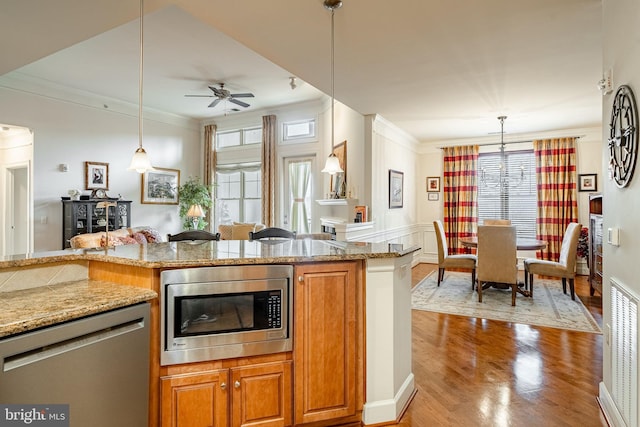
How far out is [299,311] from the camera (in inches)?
74.2

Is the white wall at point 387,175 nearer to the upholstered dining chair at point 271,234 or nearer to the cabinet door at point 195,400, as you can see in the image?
the upholstered dining chair at point 271,234

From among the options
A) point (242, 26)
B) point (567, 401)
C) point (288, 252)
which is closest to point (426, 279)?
point (567, 401)

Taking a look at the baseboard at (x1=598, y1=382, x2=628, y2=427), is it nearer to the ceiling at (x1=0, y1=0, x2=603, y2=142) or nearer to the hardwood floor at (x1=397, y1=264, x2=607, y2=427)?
the hardwood floor at (x1=397, y1=264, x2=607, y2=427)

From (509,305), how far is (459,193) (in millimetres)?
3330

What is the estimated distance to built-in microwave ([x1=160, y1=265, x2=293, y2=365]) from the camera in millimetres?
1710

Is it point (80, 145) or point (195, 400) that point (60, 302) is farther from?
point (80, 145)

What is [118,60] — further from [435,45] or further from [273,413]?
[273,413]

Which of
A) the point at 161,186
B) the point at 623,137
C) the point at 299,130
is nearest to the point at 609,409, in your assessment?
the point at 623,137

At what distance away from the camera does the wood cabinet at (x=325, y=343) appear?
1887 mm

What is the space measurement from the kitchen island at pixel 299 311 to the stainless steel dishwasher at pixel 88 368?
0.11 meters

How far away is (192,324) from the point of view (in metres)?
1.78

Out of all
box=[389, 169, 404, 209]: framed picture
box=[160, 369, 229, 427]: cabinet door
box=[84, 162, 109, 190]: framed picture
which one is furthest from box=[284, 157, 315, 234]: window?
box=[160, 369, 229, 427]: cabinet door

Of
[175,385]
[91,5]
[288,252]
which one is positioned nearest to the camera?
[175,385]

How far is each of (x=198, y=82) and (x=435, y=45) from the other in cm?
409
